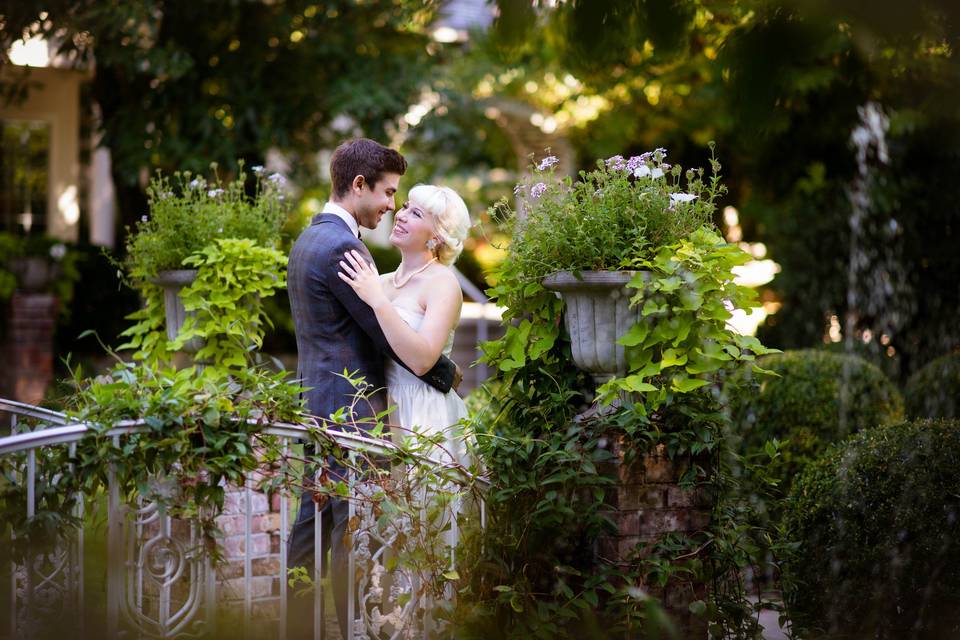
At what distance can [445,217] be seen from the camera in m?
3.97

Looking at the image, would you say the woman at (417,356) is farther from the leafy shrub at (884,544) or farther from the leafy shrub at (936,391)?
the leafy shrub at (936,391)

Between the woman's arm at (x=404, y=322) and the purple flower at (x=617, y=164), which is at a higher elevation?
the purple flower at (x=617, y=164)

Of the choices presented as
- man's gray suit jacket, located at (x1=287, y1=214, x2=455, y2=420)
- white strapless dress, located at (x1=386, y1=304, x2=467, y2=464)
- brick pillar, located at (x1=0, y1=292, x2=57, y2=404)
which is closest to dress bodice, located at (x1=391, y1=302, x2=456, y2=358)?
white strapless dress, located at (x1=386, y1=304, x2=467, y2=464)

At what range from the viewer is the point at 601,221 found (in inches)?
135

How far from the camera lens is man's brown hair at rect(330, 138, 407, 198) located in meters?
3.94

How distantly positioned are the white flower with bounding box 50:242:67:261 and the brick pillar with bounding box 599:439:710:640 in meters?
8.91

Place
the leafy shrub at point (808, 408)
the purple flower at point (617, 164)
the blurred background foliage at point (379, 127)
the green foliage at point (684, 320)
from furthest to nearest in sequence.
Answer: the blurred background foliage at point (379, 127), the leafy shrub at point (808, 408), the purple flower at point (617, 164), the green foliage at point (684, 320)

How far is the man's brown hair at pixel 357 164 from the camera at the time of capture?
3939 mm

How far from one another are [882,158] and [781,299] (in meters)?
1.67

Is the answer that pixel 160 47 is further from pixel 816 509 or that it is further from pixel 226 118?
pixel 816 509

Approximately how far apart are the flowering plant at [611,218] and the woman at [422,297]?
382mm

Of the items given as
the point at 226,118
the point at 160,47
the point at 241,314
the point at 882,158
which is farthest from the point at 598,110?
the point at 241,314

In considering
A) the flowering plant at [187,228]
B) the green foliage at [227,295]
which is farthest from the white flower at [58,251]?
the green foliage at [227,295]

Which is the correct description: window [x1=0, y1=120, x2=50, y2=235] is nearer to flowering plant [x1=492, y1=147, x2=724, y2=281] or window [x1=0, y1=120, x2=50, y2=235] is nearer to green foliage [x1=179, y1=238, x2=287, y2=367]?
green foliage [x1=179, y1=238, x2=287, y2=367]
